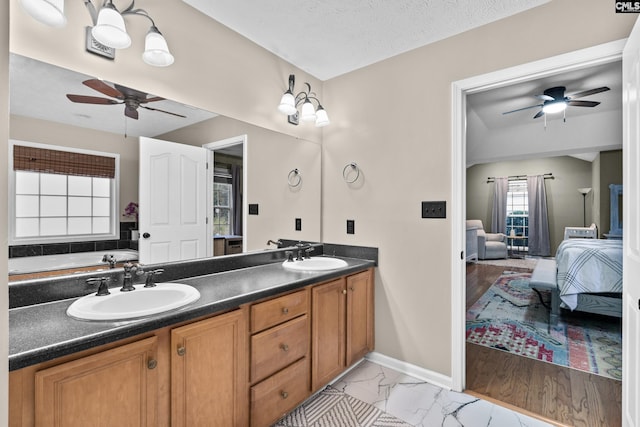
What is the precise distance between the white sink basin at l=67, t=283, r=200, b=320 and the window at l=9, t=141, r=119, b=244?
12.5 inches

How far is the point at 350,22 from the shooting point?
1.93 meters

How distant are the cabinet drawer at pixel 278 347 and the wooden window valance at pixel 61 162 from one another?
1.07 meters

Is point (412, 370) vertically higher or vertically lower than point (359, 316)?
lower

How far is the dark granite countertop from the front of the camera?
2.90 feet

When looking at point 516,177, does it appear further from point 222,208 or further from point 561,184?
point 222,208

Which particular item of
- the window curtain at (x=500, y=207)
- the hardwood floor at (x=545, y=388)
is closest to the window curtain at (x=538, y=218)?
the window curtain at (x=500, y=207)

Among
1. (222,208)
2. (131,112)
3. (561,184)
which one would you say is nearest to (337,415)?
(222,208)

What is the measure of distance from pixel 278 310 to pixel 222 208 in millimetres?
784

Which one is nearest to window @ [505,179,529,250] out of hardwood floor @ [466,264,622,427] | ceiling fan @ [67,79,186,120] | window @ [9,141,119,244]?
hardwood floor @ [466,264,622,427]

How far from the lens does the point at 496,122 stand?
177 inches

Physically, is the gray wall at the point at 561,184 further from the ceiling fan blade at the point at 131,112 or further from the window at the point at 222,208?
the ceiling fan blade at the point at 131,112

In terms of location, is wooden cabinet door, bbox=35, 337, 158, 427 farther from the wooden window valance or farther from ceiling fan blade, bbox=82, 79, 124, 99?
ceiling fan blade, bbox=82, 79, 124, 99

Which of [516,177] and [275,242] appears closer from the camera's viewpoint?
[275,242]

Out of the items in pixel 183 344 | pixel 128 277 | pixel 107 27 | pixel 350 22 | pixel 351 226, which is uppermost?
pixel 350 22
